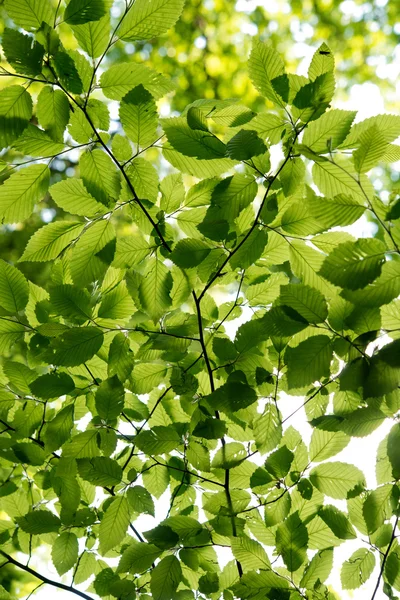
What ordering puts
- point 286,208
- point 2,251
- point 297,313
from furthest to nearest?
point 2,251 < point 286,208 < point 297,313

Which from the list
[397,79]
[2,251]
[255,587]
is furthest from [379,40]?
[255,587]

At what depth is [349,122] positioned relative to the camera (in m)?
0.96

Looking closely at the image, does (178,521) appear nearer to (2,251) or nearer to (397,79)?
(2,251)

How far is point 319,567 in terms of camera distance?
44.6 inches

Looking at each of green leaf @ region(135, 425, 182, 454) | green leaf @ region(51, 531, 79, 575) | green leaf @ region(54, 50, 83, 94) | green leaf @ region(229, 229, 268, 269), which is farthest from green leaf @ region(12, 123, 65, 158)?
green leaf @ region(51, 531, 79, 575)

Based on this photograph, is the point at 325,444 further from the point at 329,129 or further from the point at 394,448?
the point at 329,129

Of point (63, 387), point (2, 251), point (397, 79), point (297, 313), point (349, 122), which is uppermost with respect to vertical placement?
point (349, 122)

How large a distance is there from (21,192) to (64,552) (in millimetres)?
916

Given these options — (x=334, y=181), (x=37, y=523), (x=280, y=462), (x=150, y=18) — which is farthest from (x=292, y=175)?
(x=37, y=523)

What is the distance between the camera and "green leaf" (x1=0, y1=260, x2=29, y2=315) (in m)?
1.22

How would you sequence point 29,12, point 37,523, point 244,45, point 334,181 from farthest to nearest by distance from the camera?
1. point 244,45
2. point 37,523
3. point 334,181
4. point 29,12

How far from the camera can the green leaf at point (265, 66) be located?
956 millimetres

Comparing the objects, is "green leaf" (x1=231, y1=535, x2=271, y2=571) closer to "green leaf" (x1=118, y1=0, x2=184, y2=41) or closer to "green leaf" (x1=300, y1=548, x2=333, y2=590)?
"green leaf" (x1=300, y1=548, x2=333, y2=590)

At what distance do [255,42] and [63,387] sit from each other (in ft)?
2.72
